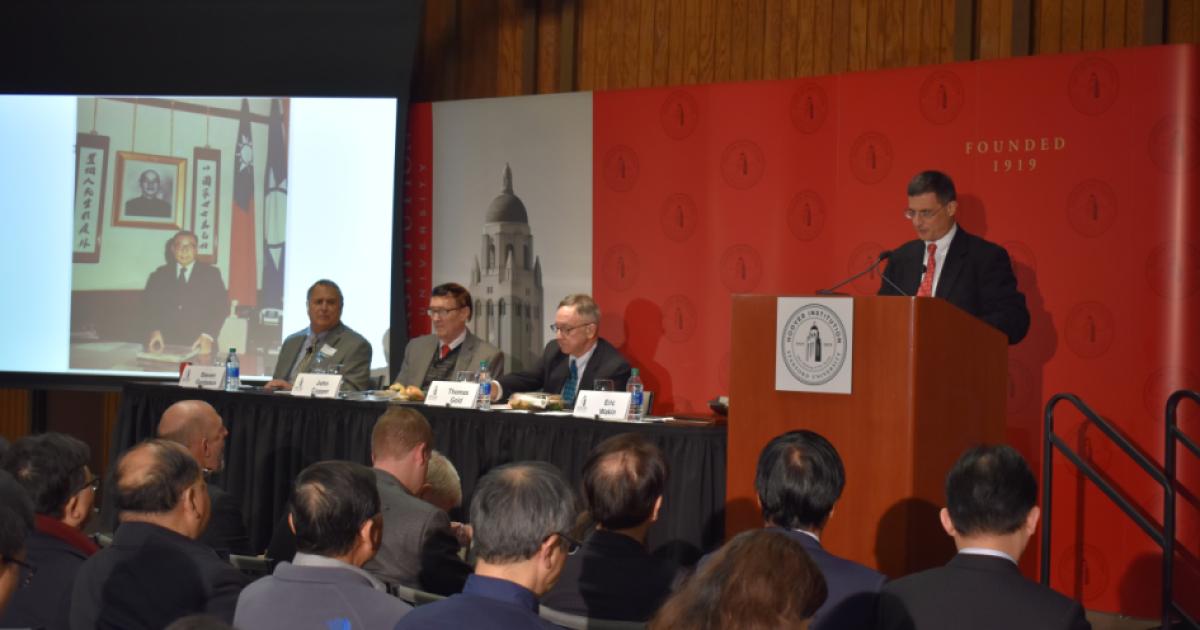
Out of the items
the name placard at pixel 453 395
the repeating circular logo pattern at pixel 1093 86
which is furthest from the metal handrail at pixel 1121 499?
the name placard at pixel 453 395

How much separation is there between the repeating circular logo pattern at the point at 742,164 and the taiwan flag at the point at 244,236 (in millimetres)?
2688

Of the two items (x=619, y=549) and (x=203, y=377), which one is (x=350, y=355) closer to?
(x=203, y=377)

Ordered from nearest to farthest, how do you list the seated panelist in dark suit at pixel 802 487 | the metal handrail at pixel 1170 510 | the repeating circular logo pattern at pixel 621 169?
the seated panelist in dark suit at pixel 802 487
the metal handrail at pixel 1170 510
the repeating circular logo pattern at pixel 621 169

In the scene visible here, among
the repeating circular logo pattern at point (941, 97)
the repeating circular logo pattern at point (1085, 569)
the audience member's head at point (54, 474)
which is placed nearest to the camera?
the audience member's head at point (54, 474)

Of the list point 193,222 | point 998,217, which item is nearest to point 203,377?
point 193,222

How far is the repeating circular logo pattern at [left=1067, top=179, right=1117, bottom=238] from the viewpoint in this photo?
220 inches

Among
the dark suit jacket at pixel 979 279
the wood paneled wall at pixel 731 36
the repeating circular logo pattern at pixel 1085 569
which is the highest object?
the wood paneled wall at pixel 731 36

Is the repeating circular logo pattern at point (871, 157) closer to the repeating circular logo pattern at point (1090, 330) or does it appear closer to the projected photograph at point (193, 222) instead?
the repeating circular logo pattern at point (1090, 330)

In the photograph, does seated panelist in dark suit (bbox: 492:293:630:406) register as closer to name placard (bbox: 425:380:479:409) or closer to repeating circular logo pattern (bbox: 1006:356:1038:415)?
name placard (bbox: 425:380:479:409)

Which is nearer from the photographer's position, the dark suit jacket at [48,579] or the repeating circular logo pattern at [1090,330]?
the dark suit jacket at [48,579]

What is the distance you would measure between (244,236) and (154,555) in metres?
4.87

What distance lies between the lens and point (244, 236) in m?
7.30

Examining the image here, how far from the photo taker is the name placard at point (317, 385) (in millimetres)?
5656

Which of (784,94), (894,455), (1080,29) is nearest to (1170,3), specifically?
(1080,29)
